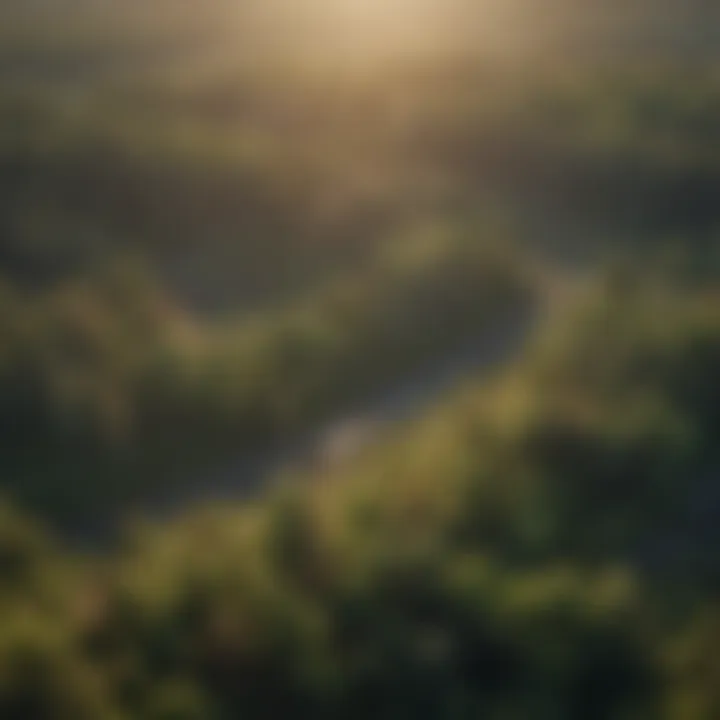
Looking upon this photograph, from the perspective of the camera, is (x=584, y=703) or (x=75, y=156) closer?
(x=584, y=703)

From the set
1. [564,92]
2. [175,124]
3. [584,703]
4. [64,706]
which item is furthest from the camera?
[564,92]

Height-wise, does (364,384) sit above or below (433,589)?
above

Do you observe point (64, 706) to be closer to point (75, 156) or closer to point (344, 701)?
point (344, 701)

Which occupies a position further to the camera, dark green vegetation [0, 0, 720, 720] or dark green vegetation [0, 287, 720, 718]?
dark green vegetation [0, 0, 720, 720]

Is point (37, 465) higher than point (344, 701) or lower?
higher

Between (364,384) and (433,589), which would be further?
(364,384)

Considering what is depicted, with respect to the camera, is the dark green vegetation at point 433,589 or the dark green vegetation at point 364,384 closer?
the dark green vegetation at point 433,589

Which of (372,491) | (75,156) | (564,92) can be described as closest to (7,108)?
(75,156)

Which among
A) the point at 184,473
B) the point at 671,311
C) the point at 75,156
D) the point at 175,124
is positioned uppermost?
the point at 175,124
